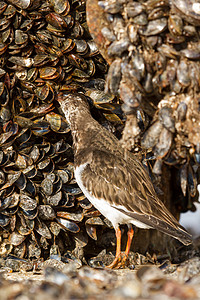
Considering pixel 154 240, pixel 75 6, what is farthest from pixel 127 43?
pixel 154 240

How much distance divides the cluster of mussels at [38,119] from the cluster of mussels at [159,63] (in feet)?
2.85

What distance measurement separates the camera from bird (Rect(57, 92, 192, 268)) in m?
2.45

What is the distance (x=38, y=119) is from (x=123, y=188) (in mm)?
691

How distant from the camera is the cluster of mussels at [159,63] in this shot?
165 centimetres

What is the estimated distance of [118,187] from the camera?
2.49 metres

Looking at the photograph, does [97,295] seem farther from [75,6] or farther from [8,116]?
[75,6]

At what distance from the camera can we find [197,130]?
1709 mm

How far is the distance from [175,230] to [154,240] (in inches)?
34.2

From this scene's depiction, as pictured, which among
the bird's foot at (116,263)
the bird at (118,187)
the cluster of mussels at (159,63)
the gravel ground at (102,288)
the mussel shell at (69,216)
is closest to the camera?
the gravel ground at (102,288)

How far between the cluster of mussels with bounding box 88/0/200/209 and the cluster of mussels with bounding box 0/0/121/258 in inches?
34.2

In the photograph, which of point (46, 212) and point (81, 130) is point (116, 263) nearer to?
point (46, 212)

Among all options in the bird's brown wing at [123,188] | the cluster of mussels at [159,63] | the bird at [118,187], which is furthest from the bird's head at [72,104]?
the cluster of mussels at [159,63]

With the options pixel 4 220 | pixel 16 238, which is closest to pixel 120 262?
pixel 16 238

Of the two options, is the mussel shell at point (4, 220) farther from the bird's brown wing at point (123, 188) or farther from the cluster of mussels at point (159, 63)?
the cluster of mussels at point (159, 63)
